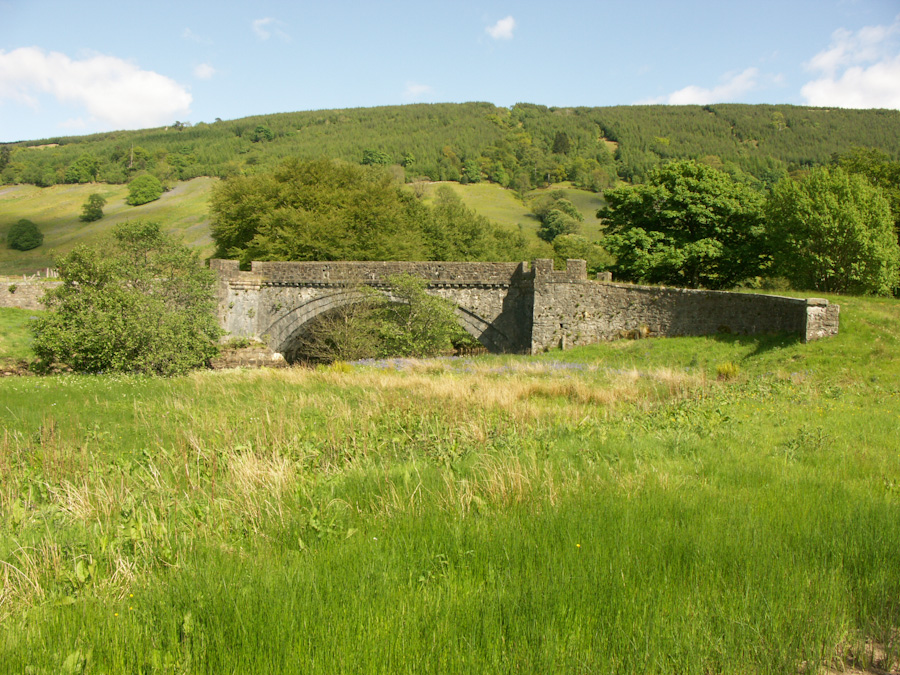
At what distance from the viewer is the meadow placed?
10.3 ft

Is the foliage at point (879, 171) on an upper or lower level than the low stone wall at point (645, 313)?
upper

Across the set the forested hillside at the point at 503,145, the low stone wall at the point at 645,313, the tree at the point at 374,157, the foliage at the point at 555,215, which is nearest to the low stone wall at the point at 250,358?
the low stone wall at the point at 645,313

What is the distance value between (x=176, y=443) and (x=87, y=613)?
17.0 ft

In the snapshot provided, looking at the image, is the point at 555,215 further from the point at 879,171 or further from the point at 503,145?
the point at 879,171

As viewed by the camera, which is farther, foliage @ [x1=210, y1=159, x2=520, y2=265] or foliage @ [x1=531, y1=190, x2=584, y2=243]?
foliage @ [x1=531, y1=190, x2=584, y2=243]

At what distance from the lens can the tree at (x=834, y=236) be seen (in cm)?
2445

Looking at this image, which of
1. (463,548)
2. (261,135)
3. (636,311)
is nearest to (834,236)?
(636,311)

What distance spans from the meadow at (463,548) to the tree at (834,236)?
19.0 metres

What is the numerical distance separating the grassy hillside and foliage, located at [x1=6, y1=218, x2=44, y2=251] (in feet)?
2.79

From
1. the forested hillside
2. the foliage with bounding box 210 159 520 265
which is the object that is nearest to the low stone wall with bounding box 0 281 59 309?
the foliage with bounding box 210 159 520 265

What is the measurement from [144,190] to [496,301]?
295ft

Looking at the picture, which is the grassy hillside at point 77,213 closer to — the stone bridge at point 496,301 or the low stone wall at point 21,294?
the low stone wall at point 21,294

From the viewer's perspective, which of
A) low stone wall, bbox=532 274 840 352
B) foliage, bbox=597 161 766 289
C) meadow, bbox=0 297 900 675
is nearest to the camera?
meadow, bbox=0 297 900 675

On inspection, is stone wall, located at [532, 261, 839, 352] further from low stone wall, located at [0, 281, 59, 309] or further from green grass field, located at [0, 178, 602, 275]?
green grass field, located at [0, 178, 602, 275]
